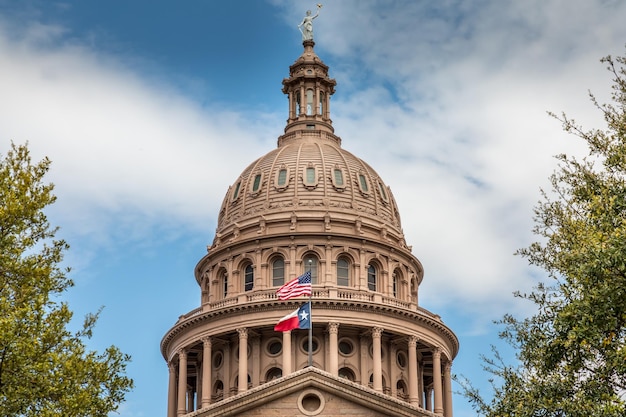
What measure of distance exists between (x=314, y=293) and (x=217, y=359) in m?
10.1

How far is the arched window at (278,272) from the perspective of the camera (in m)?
83.5

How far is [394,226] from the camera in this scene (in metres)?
89.6

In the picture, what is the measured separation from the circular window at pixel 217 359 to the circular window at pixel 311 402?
36.1 metres

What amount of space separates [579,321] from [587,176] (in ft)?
15.8

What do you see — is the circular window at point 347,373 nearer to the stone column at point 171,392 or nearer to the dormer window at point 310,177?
the stone column at point 171,392

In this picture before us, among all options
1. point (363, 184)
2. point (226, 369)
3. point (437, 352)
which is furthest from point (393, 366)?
point (363, 184)

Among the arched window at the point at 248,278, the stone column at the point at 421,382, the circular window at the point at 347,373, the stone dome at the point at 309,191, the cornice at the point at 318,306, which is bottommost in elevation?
the circular window at the point at 347,373

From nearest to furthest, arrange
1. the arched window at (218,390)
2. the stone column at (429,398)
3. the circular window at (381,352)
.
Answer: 1. the circular window at (381,352)
2. the arched window at (218,390)
3. the stone column at (429,398)

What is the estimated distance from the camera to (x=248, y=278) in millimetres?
85062

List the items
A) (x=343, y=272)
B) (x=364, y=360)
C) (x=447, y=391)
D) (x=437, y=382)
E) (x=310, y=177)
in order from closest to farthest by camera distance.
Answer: (x=364, y=360) → (x=437, y=382) → (x=447, y=391) → (x=343, y=272) → (x=310, y=177)

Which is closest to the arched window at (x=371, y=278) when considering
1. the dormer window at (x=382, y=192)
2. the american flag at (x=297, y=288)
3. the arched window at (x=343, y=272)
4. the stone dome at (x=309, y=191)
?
the arched window at (x=343, y=272)

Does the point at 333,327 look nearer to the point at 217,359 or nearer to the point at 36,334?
the point at 217,359

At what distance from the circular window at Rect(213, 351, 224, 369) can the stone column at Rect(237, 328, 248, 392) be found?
421cm

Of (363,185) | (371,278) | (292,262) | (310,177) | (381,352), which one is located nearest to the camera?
(381,352)
